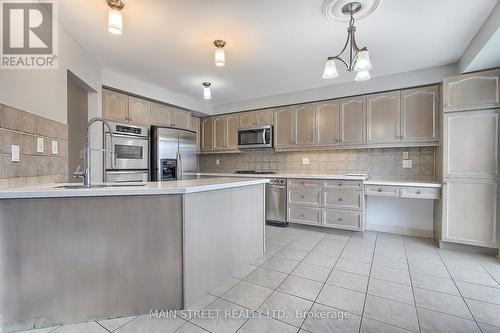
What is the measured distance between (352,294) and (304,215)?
1863mm

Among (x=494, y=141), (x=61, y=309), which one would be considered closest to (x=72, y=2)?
(x=61, y=309)

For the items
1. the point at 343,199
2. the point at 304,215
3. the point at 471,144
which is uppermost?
the point at 471,144

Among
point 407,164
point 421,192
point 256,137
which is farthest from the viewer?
point 256,137

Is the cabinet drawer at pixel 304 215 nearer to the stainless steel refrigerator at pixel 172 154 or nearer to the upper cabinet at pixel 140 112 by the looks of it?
the stainless steel refrigerator at pixel 172 154

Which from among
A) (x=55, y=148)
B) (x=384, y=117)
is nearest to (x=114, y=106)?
(x=55, y=148)

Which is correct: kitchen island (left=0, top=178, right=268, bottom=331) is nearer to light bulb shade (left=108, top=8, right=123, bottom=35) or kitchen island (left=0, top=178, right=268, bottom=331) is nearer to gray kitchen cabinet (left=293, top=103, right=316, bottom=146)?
light bulb shade (left=108, top=8, right=123, bottom=35)

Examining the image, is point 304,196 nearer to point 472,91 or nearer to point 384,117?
point 384,117

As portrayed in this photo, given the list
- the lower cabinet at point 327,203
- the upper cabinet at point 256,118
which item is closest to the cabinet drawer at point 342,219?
the lower cabinet at point 327,203

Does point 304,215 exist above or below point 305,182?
below

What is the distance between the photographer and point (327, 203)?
3.51 metres

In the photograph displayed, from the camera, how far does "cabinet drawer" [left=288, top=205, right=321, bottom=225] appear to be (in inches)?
141

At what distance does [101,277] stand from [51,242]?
368mm

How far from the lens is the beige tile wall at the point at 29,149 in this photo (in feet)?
4.99

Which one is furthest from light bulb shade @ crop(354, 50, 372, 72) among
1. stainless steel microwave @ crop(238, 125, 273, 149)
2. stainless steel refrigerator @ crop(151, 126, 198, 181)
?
stainless steel refrigerator @ crop(151, 126, 198, 181)
